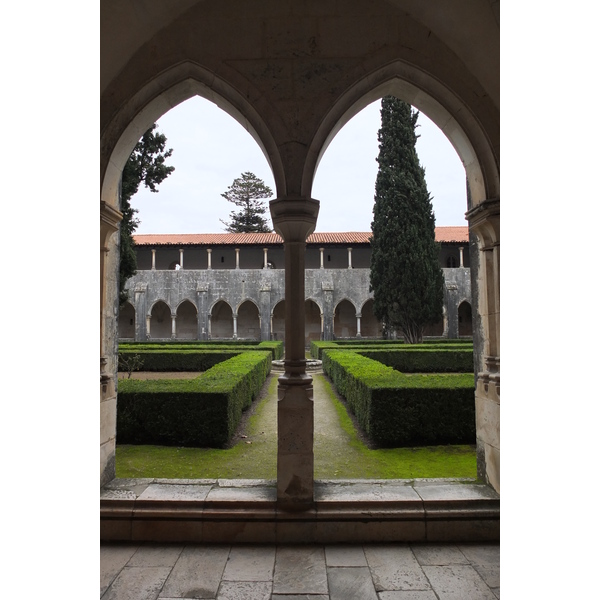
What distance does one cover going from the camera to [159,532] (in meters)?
2.59

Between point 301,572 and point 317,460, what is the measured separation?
2.36 meters

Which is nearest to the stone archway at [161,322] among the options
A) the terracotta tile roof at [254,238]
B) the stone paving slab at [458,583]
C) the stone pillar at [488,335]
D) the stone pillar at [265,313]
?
the terracotta tile roof at [254,238]

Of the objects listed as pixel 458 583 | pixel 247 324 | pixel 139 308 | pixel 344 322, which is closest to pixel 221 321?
pixel 247 324

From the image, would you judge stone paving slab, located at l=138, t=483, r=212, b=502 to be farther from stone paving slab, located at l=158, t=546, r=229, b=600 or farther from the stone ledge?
stone paving slab, located at l=158, t=546, r=229, b=600

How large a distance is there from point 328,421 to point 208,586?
14.2ft

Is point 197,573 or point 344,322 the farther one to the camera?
point 344,322

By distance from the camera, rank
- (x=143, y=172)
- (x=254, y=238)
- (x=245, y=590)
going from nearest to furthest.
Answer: (x=245, y=590)
(x=143, y=172)
(x=254, y=238)

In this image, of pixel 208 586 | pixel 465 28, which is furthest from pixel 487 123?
pixel 208 586

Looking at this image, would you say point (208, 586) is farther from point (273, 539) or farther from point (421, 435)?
point (421, 435)

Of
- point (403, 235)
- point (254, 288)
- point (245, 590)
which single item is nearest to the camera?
point (245, 590)

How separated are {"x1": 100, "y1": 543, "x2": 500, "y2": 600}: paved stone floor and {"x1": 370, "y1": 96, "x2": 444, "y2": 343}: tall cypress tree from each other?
1658 centimetres

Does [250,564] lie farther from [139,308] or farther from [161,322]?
[161,322]

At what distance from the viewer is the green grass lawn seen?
4.14 meters

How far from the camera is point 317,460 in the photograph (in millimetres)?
4609
